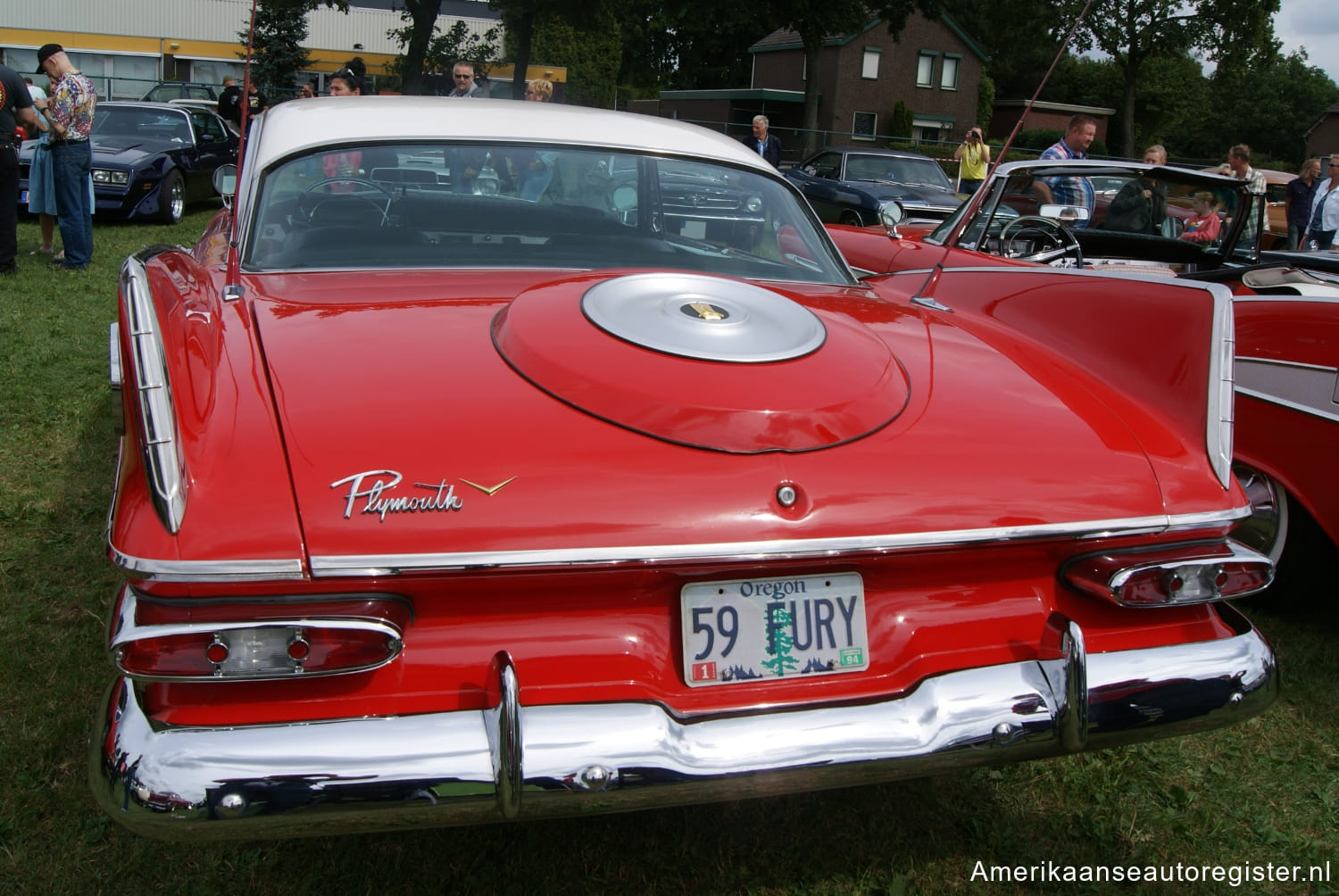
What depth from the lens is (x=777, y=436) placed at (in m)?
1.74

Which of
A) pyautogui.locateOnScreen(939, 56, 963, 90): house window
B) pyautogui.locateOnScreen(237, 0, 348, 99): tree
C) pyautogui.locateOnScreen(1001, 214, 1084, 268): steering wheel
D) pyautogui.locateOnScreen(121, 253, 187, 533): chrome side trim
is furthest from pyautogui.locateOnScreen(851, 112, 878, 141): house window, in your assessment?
pyautogui.locateOnScreen(121, 253, 187, 533): chrome side trim

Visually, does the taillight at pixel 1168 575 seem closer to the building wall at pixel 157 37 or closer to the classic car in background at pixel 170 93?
the classic car in background at pixel 170 93

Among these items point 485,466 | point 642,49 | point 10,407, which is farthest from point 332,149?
point 642,49

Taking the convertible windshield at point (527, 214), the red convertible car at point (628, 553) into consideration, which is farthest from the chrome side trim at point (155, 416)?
the convertible windshield at point (527, 214)

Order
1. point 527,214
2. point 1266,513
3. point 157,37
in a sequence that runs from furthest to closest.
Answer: point 157,37 → point 1266,513 → point 527,214

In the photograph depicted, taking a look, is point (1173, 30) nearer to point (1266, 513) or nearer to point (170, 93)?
point (170, 93)

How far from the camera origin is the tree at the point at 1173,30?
43.5 meters

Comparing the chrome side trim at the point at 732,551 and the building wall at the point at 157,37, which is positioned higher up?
the building wall at the point at 157,37

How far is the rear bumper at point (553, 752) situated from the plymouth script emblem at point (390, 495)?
0.26 meters

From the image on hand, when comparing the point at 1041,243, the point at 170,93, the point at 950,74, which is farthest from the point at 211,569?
the point at 950,74

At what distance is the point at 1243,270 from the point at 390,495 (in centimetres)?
348

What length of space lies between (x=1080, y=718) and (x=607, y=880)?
1013 millimetres

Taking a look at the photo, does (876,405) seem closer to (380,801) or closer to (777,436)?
(777,436)

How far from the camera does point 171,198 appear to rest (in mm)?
10875
